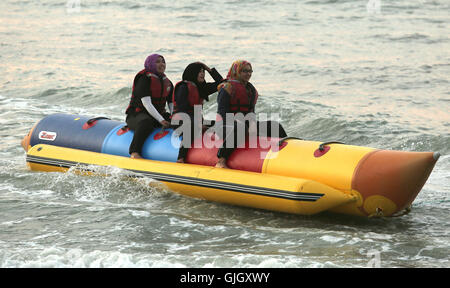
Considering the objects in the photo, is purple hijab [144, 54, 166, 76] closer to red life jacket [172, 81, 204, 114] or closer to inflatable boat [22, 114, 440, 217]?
red life jacket [172, 81, 204, 114]

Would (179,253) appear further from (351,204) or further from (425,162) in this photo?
(425,162)

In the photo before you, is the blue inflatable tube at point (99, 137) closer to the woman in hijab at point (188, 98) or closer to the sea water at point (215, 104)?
the woman in hijab at point (188, 98)

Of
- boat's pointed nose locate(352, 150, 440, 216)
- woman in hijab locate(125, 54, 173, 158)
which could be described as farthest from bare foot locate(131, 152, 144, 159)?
boat's pointed nose locate(352, 150, 440, 216)

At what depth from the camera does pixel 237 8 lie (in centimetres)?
1864

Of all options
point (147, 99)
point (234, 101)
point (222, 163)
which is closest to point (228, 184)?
point (222, 163)

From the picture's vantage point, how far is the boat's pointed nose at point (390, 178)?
4926 mm

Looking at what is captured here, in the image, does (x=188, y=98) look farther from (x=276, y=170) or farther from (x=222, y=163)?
(x=276, y=170)

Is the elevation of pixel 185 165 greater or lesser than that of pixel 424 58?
lesser

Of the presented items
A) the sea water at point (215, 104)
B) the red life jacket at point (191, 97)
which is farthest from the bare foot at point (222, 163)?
the red life jacket at point (191, 97)

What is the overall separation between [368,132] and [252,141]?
3419mm

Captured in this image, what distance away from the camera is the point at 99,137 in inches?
254

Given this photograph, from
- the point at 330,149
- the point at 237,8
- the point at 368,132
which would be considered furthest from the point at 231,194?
the point at 237,8

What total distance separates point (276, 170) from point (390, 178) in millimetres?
946

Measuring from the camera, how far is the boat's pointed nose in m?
4.93
